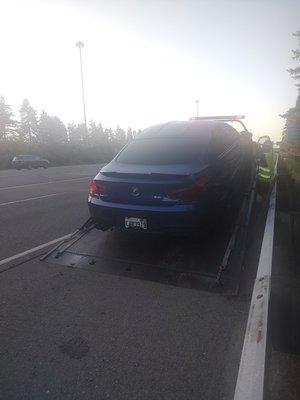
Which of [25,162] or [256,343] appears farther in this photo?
[25,162]

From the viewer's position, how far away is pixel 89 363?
109 inches

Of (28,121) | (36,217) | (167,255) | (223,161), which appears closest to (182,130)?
(223,161)

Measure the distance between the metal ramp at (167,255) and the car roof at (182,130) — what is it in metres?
1.45

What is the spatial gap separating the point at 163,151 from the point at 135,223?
49.0 inches

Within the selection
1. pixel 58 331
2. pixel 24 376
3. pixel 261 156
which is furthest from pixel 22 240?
pixel 261 156

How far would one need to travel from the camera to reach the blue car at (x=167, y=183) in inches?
176

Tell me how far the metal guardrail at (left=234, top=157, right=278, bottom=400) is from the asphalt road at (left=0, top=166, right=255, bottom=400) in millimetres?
69

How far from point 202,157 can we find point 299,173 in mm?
10119

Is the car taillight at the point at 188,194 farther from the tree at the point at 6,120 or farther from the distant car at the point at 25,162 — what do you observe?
the tree at the point at 6,120

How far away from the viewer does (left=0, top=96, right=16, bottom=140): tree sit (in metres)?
90.8

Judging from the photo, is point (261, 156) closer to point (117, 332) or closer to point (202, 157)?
point (202, 157)

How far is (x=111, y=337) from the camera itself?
3115 mm

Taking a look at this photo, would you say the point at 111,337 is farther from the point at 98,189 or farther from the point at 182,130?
the point at 182,130

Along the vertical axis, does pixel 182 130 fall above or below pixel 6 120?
below
